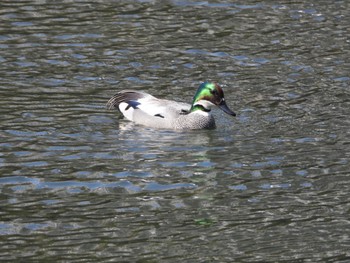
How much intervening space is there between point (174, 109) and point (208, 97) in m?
0.56

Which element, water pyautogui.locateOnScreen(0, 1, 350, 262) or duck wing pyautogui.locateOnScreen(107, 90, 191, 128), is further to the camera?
duck wing pyautogui.locateOnScreen(107, 90, 191, 128)

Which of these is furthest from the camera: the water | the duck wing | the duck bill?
the duck wing

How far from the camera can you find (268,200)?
12.9 m

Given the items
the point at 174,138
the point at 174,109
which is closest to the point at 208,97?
the point at 174,109

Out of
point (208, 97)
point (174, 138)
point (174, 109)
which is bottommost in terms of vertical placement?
point (174, 138)

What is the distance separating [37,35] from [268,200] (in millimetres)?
8839

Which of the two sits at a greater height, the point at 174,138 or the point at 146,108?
the point at 146,108

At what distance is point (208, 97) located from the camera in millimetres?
16891

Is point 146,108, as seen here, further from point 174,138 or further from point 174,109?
point 174,138

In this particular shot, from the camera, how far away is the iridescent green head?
55.1 feet

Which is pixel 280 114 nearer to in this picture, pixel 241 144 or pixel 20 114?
pixel 241 144

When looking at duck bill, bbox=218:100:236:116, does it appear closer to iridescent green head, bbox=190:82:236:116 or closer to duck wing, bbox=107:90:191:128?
iridescent green head, bbox=190:82:236:116

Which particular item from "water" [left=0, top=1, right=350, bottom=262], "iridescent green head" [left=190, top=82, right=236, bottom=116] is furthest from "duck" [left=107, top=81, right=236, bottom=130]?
"water" [left=0, top=1, right=350, bottom=262]

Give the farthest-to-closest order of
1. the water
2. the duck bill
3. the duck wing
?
the duck wing → the duck bill → the water
